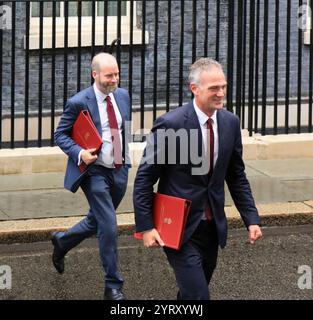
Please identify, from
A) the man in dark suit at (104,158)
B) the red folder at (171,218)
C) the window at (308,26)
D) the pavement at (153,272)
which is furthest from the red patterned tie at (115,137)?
the window at (308,26)

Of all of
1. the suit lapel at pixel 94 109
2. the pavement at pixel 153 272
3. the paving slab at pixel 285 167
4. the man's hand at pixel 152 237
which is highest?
the suit lapel at pixel 94 109

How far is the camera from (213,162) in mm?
5508

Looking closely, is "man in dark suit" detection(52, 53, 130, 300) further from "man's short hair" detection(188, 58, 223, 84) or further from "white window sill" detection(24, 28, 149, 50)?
"white window sill" detection(24, 28, 149, 50)

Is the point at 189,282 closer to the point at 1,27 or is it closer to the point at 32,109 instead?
the point at 1,27

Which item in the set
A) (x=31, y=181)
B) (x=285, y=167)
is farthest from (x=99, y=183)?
(x=285, y=167)

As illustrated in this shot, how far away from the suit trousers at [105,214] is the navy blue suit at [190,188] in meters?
1.19

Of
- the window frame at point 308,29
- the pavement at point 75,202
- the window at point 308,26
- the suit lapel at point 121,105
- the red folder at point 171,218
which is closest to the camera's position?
the red folder at point 171,218

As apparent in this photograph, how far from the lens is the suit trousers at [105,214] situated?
21.8 ft

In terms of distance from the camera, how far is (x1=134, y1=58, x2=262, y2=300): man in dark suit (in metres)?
5.35

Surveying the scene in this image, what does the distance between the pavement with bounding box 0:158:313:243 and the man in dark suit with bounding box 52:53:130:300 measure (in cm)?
149

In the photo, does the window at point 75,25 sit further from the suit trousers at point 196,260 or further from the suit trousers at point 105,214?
the suit trousers at point 196,260
